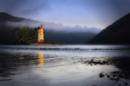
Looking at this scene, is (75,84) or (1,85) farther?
(75,84)

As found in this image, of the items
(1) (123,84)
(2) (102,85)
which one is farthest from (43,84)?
(1) (123,84)

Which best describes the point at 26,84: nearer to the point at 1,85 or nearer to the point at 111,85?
the point at 1,85

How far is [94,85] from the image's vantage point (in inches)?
602

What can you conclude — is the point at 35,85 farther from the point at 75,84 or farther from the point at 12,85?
the point at 75,84

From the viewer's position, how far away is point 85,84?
16109mm

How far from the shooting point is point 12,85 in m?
15.0

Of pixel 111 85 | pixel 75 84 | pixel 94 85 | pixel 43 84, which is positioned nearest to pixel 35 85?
pixel 43 84

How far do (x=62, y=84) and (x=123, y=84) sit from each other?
5.28 metres

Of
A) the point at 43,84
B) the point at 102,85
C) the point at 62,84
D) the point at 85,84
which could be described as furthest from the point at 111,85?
the point at 43,84

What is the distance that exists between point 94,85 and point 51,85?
3.70 metres

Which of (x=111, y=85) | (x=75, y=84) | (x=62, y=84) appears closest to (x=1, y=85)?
(x=62, y=84)

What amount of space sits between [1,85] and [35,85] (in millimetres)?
2789

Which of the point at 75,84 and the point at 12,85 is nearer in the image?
the point at 12,85

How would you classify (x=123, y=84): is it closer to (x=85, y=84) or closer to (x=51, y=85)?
(x=85, y=84)
